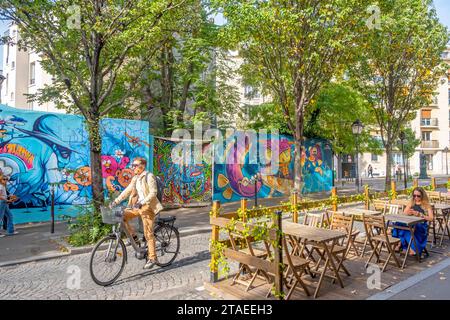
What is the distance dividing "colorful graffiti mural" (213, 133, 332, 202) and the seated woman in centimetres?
731

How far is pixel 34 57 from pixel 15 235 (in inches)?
1011

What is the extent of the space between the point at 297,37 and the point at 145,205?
30.5ft

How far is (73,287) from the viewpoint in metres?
5.15

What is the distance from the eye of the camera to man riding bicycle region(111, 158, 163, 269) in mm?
5711

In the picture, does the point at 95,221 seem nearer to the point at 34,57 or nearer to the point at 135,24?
the point at 135,24

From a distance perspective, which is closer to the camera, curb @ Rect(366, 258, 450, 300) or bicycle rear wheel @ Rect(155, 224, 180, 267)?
curb @ Rect(366, 258, 450, 300)

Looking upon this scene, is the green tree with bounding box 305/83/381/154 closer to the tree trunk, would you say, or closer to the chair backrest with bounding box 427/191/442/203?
the chair backrest with bounding box 427/191/442/203

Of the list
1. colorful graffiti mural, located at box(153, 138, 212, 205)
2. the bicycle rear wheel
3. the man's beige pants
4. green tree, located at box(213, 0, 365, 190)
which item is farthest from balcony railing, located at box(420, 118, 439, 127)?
the man's beige pants

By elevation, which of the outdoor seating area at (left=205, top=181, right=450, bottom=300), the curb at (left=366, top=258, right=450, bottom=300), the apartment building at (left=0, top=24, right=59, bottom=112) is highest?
the apartment building at (left=0, top=24, right=59, bottom=112)

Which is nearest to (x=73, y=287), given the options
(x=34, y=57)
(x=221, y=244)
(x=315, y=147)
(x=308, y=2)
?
(x=221, y=244)

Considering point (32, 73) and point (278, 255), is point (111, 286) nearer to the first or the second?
point (278, 255)

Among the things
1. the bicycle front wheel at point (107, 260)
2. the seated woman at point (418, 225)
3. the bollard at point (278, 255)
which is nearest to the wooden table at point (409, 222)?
the seated woman at point (418, 225)

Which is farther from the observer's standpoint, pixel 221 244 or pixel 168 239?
pixel 168 239
